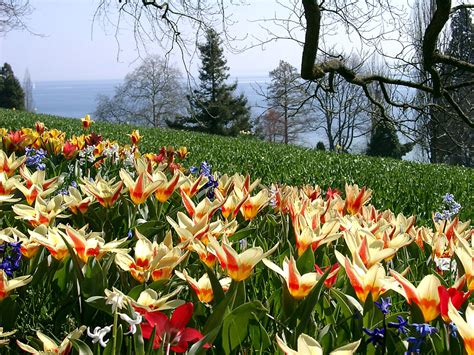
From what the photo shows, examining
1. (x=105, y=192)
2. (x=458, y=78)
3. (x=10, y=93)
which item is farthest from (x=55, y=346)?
(x=10, y=93)

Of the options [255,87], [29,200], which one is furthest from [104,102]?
[29,200]

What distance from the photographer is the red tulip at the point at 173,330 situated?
40.1 inches

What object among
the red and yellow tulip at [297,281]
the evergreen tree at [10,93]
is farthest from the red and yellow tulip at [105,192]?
the evergreen tree at [10,93]

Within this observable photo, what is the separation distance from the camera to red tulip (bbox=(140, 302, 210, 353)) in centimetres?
102

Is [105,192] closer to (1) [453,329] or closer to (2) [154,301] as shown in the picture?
(2) [154,301]

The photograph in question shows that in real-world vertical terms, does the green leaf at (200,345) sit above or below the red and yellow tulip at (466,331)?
below

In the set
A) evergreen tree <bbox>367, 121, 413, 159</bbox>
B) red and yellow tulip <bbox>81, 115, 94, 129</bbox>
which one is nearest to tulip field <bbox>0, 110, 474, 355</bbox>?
red and yellow tulip <bbox>81, 115, 94, 129</bbox>

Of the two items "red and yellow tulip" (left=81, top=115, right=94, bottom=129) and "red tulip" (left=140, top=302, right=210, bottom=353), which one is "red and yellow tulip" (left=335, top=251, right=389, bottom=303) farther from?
"red and yellow tulip" (left=81, top=115, right=94, bottom=129)

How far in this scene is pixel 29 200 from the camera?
2082 mm

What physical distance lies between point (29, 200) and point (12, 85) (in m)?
48.3

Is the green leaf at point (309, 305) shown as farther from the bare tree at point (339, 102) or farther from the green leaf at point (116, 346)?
the bare tree at point (339, 102)

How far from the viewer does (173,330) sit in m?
1.03

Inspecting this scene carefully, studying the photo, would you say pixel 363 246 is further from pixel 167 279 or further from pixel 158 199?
pixel 158 199

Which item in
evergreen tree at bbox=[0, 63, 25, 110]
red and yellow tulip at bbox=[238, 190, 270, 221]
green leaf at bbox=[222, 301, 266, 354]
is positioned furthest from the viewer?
evergreen tree at bbox=[0, 63, 25, 110]
